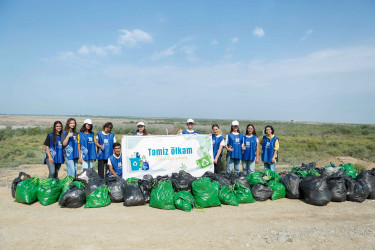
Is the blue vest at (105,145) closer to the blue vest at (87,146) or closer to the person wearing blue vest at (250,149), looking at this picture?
the blue vest at (87,146)

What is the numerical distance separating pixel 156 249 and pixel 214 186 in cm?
235

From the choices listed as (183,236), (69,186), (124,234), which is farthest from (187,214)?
(69,186)

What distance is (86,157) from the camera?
21.9ft

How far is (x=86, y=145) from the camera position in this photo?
6.64 meters

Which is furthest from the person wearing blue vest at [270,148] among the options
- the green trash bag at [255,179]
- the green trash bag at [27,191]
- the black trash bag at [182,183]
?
the green trash bag at [27,191]

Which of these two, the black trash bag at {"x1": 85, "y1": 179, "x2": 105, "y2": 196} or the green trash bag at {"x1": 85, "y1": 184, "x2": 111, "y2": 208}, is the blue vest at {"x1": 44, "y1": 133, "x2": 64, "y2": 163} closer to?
the black trash bag at {"x1": 85, "y1": 179, "x2": 105, "y2": 196}

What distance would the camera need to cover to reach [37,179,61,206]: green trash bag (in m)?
5.56

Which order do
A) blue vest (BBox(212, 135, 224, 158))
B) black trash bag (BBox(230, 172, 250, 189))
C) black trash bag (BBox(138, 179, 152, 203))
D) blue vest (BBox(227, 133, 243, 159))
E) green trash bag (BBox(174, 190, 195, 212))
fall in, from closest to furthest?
green trash bag (BBox(174, 190, 195, 212)), black trash bag (BBox(138, 179, 152, 203)), black trash bag (BBox(230, 172, 250, 189)), blue vest (BBox(227, 133, 243, 159)), blue vest (BBox(212, 135, 224, 158))

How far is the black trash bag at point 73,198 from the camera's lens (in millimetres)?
5305

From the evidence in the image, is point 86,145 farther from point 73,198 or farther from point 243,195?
point 243,195

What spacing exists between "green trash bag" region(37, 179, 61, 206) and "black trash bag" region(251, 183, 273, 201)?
467cm

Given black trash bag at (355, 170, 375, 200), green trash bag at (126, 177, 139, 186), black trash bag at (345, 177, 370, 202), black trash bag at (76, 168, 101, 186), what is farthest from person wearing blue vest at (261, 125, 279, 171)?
black trash bag at (76, 168, 101, 186)

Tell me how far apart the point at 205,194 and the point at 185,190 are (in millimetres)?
600

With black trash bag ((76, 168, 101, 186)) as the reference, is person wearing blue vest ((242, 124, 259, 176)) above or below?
above
